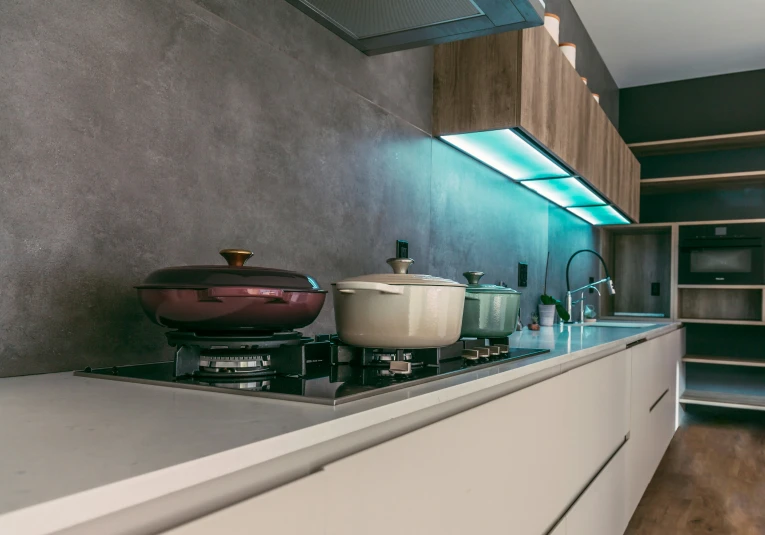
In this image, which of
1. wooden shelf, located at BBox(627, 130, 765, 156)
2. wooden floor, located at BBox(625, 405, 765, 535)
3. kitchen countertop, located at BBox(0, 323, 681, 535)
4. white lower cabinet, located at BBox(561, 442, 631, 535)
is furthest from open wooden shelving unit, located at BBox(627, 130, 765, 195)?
kitchen countertop, located at BBox(0, 323, 681, 535)

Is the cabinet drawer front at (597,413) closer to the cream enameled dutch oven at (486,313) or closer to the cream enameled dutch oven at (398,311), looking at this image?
the cream enameled dutch oven at (486,313)

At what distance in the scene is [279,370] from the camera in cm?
97

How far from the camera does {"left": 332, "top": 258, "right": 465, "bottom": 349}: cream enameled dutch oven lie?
1035mm

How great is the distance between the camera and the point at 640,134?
5.43 metres

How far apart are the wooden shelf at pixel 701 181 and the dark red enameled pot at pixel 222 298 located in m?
4.72

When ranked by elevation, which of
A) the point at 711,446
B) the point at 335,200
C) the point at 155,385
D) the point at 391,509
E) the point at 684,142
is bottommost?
the point at 711,446

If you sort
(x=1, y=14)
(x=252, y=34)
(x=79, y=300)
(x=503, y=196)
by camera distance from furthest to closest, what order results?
(x=503, y=196) < (x=252, y=34) < (x=79, y=300) < (x=1, y=14)

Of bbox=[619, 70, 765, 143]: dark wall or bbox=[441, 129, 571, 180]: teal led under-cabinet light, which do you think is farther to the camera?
bbox=[619, 70, 765, 143]: dark wall

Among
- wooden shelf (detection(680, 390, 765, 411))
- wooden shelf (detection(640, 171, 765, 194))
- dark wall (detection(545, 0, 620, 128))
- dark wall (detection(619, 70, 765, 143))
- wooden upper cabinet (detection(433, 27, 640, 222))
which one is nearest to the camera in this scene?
wooden upper cabinet (detection(433, 27, 640, 222))

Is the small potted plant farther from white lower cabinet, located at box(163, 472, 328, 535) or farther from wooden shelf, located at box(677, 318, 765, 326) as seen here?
white lower cabinet, located at box(163, 472, 328, 535)

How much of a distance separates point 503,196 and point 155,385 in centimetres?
237

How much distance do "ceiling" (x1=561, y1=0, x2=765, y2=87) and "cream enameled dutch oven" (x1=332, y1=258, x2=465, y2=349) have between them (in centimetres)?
314

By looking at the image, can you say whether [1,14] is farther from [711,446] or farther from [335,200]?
[711,446]

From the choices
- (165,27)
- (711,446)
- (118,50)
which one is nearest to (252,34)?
(165,27)
